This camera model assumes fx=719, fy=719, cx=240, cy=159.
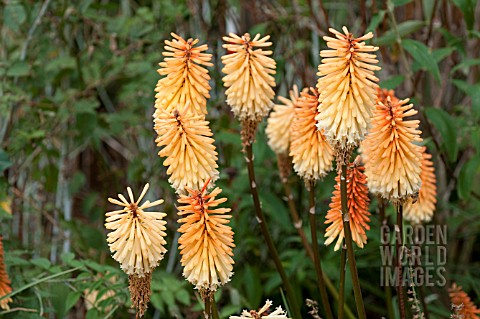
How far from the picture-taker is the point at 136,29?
3898mm

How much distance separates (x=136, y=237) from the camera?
1.83m

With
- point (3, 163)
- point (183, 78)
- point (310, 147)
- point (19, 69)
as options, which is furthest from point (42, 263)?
point (19, 69)

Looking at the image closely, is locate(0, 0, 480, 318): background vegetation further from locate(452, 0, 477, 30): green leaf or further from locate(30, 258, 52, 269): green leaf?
locate(30, 258, 52, 269): green leaf

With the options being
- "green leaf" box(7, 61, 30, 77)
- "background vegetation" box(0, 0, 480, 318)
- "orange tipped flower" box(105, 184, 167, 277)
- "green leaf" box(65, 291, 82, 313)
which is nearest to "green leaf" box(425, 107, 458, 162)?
"background vegetation" box(0, 0, 480, 318)

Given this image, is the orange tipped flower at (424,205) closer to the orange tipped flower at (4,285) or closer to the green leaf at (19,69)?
the orange tipped flower at (4,285)

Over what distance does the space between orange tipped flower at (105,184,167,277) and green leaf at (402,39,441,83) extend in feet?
4.10

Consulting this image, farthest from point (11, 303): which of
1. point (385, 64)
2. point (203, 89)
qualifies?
point (385, 64)

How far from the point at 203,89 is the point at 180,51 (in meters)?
0.13

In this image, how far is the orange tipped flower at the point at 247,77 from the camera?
7.04 feet

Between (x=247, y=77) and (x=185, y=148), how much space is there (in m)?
0.33

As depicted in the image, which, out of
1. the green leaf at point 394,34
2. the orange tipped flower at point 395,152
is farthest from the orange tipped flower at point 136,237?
the green leaf at point 394,34

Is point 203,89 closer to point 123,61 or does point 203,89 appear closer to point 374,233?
point 374,233

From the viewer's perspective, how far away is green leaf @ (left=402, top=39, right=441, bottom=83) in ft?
8.52

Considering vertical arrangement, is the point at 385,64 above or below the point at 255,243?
above
